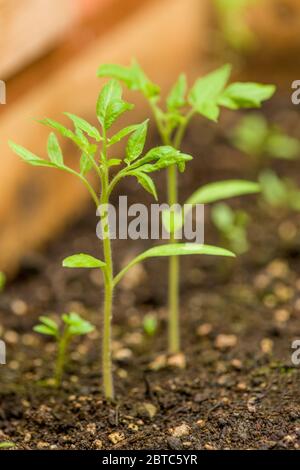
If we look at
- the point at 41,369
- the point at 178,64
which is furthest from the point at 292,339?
the point at 178,64

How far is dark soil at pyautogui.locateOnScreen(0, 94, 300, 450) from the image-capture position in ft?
4.58

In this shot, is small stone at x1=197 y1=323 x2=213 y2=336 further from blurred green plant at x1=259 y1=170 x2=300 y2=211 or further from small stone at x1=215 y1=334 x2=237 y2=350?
blurred green plant at x1=259 y1=170 x2=300 y2=211

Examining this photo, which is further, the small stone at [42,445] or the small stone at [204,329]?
the small stone at [204,329]

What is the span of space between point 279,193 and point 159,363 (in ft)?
3.25

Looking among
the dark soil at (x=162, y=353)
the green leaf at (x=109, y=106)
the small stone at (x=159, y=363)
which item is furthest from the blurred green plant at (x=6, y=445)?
the green leaf at (x=109, y=106)

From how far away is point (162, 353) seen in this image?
5.90 ft

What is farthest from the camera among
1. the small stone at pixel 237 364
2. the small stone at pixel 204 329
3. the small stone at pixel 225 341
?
the small stone at pixel 204 329

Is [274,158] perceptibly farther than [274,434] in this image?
Yes

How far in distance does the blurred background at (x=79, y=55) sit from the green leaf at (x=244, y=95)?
0.75m

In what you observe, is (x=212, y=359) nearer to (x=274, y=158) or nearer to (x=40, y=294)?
(x=40, y=294)

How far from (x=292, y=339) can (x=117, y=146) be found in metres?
1.25

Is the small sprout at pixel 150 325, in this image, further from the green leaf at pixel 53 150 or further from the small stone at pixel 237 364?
the green leaf at pixel 53 150

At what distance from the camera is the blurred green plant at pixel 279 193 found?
8.27 ft
